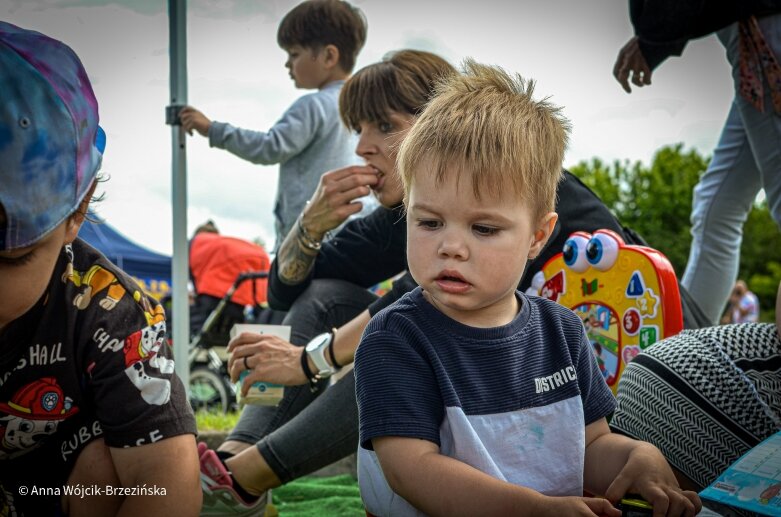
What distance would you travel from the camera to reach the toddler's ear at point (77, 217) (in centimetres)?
111

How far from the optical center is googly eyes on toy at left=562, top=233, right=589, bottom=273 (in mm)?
1906

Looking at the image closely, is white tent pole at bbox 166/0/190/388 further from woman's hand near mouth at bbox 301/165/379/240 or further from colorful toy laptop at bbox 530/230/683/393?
colorful toy laptop at bbox 530/230/683/393

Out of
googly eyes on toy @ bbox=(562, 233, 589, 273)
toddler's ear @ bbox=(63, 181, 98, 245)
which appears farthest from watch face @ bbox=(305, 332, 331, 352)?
toddler's ear @ bbox=(63, 181, 98, 245)

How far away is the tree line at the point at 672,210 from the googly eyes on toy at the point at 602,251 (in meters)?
23.6

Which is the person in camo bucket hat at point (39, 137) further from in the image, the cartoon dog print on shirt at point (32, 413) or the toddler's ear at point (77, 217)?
the cartoon dog print on shirt at point (32, 413)

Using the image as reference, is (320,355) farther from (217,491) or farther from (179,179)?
(179,179)

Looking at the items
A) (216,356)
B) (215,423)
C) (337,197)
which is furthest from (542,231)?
(216,356)

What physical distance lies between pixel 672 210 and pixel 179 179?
25.0 metres

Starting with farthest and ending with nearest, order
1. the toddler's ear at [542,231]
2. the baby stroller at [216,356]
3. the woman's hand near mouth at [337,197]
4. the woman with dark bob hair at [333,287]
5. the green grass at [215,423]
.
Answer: the baby stroller at [216,356] → the green grass at [215,423] → the woman's hand near mouth at [337,197] → the woman with dark bob hair at [333,287] → the toddler's ear at [542,231]

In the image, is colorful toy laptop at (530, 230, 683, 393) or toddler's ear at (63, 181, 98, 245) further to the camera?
colorful toy laptop at (530, 230, 683, 393)

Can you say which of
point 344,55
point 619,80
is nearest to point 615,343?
point 619,80

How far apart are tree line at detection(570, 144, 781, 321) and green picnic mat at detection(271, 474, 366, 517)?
23243mm

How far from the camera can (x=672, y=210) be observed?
25453 millimetres

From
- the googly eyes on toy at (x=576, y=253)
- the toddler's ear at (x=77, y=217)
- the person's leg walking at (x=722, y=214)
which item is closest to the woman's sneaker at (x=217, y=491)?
the toddler's ear at (x=77, y=217)
